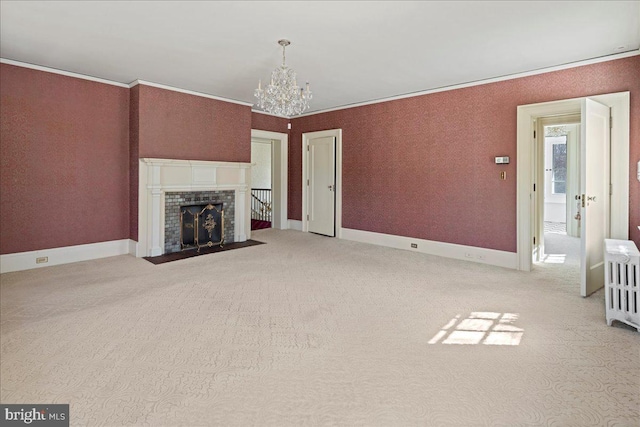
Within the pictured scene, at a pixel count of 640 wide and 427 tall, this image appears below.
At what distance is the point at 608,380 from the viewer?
2205 mm

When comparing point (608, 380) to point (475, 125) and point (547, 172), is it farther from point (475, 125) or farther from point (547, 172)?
point (547, 172)

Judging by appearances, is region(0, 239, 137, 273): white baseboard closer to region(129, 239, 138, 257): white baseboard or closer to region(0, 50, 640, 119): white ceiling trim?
region(129, 239, 138, 257): white baseboard

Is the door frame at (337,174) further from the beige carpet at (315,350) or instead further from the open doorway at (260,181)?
the beige carpet at (315,350)

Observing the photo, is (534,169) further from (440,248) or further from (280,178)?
(280,178)

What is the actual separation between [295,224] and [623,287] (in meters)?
6.17

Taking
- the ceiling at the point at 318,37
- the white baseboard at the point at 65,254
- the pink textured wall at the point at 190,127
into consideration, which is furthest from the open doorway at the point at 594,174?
the white baseboard at the point at 65,254

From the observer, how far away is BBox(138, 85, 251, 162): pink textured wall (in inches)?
219

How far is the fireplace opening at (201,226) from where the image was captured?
6.05 meters

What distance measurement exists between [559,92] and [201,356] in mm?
5086

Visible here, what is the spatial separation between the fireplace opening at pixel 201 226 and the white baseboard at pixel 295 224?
2169 mm

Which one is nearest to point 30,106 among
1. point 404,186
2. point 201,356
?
point 201,356

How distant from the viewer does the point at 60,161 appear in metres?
5.00

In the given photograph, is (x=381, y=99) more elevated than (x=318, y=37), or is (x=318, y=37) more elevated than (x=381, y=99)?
(x=381, y=99)

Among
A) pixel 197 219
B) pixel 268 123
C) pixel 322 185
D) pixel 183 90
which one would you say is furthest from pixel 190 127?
pixel 322 185
